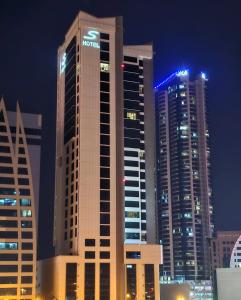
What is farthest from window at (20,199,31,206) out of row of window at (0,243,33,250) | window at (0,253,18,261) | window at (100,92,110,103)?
window at (100,92,110,103)

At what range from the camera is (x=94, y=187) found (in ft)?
429

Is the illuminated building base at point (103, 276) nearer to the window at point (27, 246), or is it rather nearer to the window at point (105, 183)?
the window at point (27, 246)

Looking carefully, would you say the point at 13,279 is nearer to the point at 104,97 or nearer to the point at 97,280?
the point at 97,280

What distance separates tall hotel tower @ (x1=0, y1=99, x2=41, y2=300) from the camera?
133250mm

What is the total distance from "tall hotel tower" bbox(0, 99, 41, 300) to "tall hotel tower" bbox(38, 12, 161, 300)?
246 inches

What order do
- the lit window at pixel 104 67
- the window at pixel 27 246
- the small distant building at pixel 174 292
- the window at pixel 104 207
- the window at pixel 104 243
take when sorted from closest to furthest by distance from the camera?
the window at pixel 104 243 < the window at pixel 104 207 < the window at pixel 27 246 < the lit window at pixel 104 67 < the small distant building at pixel 174 292

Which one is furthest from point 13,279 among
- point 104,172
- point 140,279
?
point 104,172

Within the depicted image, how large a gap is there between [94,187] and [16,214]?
80.8 feet

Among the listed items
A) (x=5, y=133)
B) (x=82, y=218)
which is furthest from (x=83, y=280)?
(x=5, y=133)

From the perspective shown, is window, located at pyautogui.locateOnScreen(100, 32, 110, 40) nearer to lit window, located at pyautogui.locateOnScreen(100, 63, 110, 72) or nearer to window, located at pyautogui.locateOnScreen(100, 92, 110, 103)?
lit window, located at pyautogui.locateOnScreen(100, 63, 110, 72)

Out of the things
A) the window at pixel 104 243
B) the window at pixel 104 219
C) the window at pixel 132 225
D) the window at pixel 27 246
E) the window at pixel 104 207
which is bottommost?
the window at pixel 27 246

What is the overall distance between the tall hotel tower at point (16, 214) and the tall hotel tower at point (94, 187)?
6256mm

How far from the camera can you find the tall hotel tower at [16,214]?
437 feet

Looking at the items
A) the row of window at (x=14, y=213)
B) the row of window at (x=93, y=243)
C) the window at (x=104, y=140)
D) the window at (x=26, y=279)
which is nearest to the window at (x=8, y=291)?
the window at (x=26, y=279)
